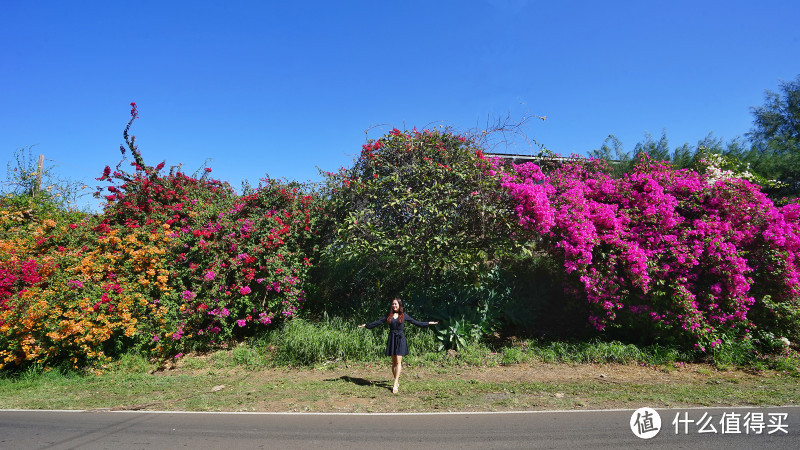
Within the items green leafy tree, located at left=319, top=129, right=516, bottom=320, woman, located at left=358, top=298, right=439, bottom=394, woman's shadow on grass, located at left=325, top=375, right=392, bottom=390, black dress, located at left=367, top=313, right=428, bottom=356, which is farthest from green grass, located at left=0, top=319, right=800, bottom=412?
green leafy tree, located at left=319, top=129, right=516, bottom=320

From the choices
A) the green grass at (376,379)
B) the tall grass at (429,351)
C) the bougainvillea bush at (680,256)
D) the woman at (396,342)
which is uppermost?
the bougainvillea bush at (680,256)

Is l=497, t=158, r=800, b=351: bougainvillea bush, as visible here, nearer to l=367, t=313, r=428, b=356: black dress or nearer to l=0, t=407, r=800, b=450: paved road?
l=0, t=407, r=800, b=450: paved road

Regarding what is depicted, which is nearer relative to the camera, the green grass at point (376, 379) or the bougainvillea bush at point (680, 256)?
the green grass at point (376, 379)

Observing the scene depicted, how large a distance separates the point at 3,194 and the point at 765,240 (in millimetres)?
22617

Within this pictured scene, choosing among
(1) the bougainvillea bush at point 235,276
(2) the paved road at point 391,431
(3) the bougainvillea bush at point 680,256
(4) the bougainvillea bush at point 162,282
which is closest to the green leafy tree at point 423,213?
(3) the bougainvillea bush at point 680,256

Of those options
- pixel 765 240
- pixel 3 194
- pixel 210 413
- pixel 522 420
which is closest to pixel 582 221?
pixel 765 240

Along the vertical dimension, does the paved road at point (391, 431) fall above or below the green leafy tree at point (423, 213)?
below

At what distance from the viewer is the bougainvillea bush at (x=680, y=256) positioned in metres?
7.53

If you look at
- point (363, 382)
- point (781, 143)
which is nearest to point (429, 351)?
point (363, 382)

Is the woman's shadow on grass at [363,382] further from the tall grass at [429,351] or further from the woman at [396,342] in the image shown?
the tall grass at [429,351]

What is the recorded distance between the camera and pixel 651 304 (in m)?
7.84

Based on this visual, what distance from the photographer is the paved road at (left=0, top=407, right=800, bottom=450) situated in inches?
176

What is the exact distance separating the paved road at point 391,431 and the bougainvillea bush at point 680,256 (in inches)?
99.8

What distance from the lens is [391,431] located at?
15.9ft
